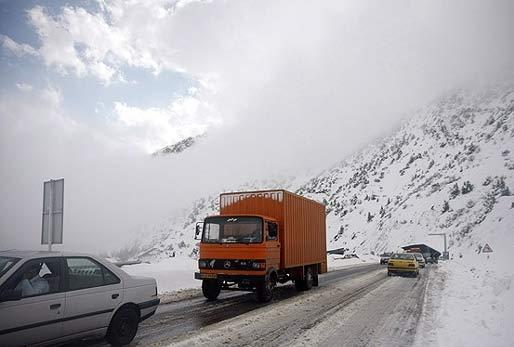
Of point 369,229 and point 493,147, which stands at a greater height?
point 493,147

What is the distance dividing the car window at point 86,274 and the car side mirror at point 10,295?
80 centimetres

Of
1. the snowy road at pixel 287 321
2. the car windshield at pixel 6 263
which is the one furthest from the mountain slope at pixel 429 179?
the car windshield at pixel 6 263

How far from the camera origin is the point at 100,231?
81.9 meters

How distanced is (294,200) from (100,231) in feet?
245

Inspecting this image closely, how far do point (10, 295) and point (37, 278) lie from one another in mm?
580

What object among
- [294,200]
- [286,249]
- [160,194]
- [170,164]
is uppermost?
[170,164]

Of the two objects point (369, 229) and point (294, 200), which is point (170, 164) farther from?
point (294, 200)

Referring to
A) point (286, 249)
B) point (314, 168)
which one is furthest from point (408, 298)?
point (314, 168)

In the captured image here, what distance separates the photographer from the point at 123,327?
6.94 meters

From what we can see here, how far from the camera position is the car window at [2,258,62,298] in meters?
5.48

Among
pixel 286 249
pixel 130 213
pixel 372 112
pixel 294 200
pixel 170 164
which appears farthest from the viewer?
pixel 170 164

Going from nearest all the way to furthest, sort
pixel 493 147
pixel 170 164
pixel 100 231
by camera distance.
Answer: pixel 493 147
pixel 100 231
pixel 170 164

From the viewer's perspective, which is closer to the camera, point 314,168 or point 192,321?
point 192,321

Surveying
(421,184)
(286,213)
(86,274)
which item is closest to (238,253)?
(286,213)
